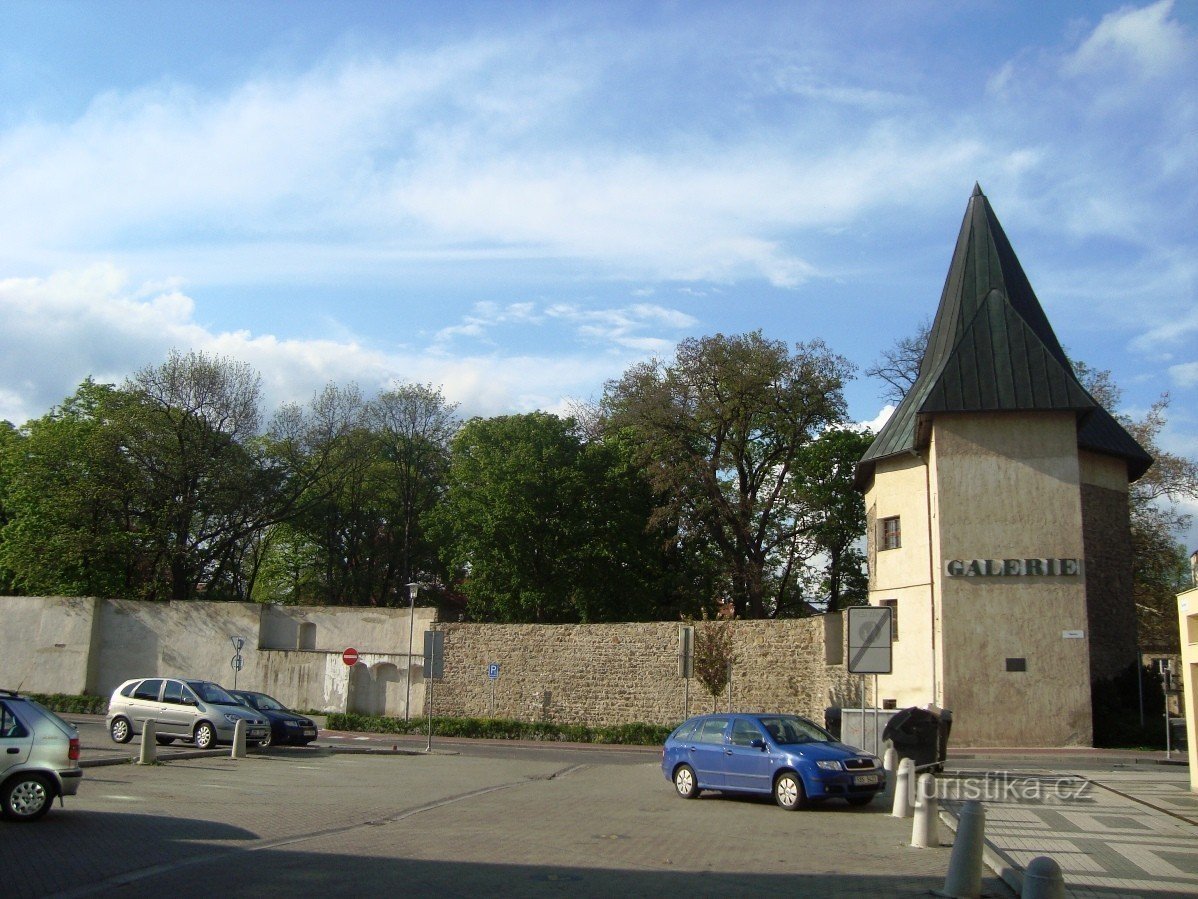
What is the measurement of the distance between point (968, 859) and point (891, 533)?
24.5 meters

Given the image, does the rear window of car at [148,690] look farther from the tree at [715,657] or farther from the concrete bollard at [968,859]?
the concrete bollard at [968,859]

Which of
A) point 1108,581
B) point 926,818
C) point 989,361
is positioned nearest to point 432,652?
point 989,361

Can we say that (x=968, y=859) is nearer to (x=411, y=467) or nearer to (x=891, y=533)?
(x=891, y=533)

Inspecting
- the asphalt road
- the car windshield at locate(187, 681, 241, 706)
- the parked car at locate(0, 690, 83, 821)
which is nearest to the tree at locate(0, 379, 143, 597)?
the car windshield at locate(187, 681, 241, 706)

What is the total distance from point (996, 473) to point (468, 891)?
23604mm

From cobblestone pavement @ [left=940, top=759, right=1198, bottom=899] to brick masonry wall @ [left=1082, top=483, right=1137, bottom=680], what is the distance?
836 centimetres

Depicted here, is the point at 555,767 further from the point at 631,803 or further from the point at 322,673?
the point at 322,673

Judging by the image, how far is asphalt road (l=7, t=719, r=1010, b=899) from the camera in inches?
366

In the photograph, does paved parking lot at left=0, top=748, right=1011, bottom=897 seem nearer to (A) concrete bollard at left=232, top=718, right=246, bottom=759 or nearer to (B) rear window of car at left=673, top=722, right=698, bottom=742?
(B) rear window of car at left=673, top=722, right=698, bottom=742

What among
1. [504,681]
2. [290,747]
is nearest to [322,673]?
[504,681]

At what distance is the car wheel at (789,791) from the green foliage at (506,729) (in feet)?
58.1

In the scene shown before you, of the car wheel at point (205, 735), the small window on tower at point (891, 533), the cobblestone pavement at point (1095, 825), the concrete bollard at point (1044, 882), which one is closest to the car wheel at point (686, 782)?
the cobblestone pavement at point (1095, 825)

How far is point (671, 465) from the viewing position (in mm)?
44906

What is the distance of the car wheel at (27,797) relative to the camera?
38.1ft
